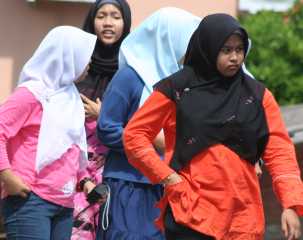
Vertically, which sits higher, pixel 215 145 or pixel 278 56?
pixel 215 145

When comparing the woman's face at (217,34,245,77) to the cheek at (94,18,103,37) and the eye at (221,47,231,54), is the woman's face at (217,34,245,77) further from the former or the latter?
the cheek at (94,18,103,37)

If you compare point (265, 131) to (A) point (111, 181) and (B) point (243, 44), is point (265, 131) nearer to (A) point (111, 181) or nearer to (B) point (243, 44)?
(B) point (243, 44)

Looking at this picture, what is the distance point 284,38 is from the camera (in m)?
10.0

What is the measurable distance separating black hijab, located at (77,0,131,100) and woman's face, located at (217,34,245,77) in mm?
1144

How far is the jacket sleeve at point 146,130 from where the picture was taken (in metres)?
3.89

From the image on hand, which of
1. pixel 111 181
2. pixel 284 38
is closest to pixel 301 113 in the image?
pixel 284 38

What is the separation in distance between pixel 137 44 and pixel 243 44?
81 cm

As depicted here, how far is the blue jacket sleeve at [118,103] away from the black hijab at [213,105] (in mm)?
559

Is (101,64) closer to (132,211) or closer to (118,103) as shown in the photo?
(118,103)

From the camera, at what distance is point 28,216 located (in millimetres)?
4352

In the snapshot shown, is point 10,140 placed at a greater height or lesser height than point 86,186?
greater

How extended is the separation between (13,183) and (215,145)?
921 millimetres

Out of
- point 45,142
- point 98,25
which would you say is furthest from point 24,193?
point 98,25

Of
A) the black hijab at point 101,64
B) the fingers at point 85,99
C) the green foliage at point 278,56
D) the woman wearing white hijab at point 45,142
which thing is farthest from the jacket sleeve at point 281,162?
the green foliage at point 278,56
